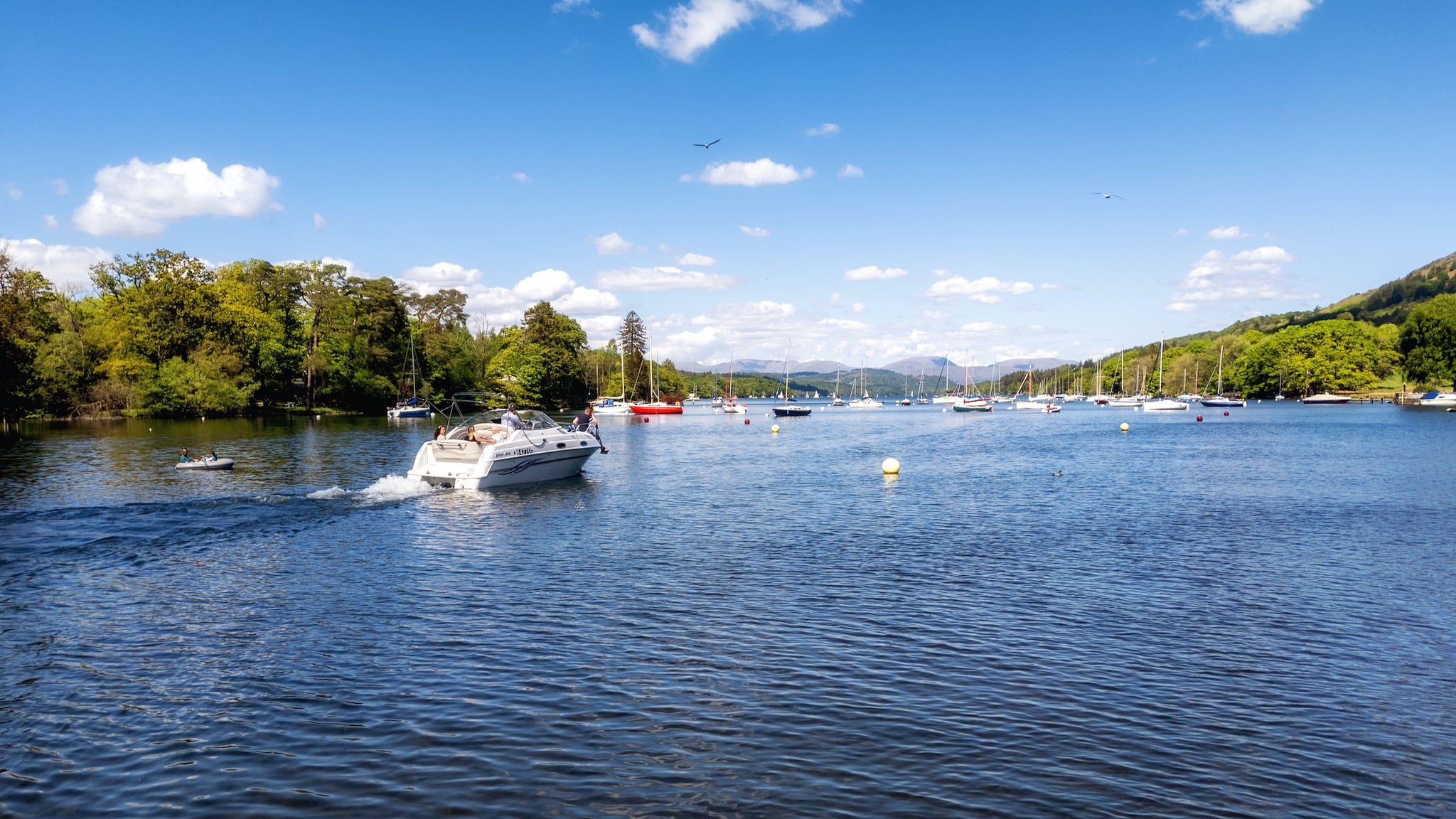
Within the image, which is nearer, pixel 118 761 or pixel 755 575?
pixel 118 761

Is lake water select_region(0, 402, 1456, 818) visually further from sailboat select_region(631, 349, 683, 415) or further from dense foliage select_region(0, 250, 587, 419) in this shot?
sailboat select_region(631, 349, 683, 415)

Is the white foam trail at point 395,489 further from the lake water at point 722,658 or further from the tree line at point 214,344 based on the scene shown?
the tree line at point 214,344

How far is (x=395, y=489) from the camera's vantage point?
28.6 meters

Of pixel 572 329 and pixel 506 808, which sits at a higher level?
pixel 572 329

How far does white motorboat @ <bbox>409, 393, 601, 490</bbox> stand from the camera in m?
29.1

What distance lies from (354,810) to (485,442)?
23.4 metres

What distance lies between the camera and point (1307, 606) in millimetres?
14102

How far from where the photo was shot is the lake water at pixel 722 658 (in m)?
7.62

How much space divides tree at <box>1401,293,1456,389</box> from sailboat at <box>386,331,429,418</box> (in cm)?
16163

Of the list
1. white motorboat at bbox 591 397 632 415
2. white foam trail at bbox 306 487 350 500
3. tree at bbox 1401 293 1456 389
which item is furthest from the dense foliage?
tree at bbox 1401 293 1456 389

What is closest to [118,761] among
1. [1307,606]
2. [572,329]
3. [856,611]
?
[856,611]

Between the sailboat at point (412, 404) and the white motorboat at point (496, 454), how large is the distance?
219ft

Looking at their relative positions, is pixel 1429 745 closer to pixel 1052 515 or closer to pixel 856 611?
pixel 856 611

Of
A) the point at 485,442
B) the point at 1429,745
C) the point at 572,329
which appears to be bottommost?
the point at 1429,745
